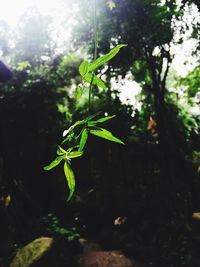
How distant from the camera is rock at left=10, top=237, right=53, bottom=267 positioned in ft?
22.9

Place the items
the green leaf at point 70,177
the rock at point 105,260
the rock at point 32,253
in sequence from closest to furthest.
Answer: the green leaf at point 70,177
the rock at point 32,253
the rock at point 105,260

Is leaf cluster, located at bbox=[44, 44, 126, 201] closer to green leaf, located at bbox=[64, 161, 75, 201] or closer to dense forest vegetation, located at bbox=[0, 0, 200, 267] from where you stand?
green leaf, located at bbox=[64, 161, 75, 201]

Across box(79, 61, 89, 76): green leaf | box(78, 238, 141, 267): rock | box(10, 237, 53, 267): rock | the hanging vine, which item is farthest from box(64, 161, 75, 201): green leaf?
box(78, 238, 141, 267): rock

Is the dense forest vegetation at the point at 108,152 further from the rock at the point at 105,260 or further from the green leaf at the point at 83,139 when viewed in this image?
the green leaf at the point at 83,139

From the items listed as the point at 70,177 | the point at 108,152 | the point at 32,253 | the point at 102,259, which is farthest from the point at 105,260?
the point at 70,177

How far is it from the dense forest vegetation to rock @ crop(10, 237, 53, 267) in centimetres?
9

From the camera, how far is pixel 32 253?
7230mm

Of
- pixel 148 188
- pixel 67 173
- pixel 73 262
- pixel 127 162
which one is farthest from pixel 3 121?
pixel 67 173

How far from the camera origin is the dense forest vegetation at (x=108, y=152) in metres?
8.99

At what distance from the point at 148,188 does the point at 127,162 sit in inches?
100

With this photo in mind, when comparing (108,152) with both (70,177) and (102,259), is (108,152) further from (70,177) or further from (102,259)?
(70,177)

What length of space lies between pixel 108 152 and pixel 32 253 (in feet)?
23.9

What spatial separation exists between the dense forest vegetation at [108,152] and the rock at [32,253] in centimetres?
9

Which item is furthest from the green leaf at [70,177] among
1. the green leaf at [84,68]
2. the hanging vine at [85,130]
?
the green leaf at [84,68]
